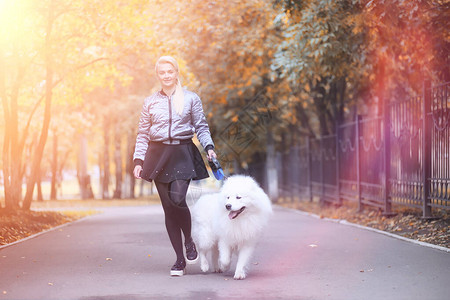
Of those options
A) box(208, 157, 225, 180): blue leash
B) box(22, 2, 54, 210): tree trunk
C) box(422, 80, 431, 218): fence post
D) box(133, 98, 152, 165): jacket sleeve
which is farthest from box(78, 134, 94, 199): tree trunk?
box(208, 157, 225, 180): blue leash

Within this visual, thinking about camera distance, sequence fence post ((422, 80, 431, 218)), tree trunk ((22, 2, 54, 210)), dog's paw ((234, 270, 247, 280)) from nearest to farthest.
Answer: dog's paw ((234, 270, 247, 280)) → fence post ((422, 80, 431, 218)) → tree trunk ((22, 2, 54, 210))

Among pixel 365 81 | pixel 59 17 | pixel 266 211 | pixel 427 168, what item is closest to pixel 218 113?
pixel 365 81

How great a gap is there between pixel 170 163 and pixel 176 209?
50 cm

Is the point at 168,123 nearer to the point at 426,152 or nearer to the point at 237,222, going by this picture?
the point at 237,222

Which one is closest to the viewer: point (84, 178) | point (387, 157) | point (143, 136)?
point (143, 136)

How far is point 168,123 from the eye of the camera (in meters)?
7.57

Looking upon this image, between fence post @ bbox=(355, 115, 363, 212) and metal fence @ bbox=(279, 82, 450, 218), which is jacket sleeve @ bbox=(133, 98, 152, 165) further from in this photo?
fence post @ bbox=(355, 115, 363, 212)

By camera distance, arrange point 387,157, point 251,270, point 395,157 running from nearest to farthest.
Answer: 1. point 251,270
2. point 395,157
3. point 387,157

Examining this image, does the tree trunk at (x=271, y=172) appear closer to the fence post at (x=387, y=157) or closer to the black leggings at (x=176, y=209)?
the fence post at (x=387, y=157)

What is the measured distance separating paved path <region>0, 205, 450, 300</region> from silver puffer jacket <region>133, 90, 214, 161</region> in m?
1.43

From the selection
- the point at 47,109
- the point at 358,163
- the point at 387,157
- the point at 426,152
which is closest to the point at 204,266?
the point at 426,152

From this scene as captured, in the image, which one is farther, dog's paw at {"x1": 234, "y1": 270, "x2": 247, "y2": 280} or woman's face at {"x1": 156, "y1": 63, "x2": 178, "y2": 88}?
woman's face at {"x1": 156, "y1": 63, "x2": 178, "y2": 88}

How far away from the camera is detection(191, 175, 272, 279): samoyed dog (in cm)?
711

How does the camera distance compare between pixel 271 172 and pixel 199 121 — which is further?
pixel 271 172
